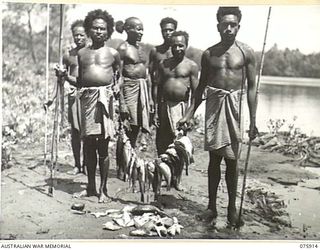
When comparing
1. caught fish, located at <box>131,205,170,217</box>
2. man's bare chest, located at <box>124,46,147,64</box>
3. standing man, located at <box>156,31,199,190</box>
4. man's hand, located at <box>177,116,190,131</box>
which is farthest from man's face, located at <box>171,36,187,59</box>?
caught fish, located at <box>131,205,170,217</box>

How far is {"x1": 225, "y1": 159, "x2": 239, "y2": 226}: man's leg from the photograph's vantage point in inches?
83.1

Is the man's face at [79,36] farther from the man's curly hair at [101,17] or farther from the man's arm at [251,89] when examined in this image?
the man's arm at [251,89]

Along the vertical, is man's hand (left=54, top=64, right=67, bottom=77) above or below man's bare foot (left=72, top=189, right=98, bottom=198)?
above

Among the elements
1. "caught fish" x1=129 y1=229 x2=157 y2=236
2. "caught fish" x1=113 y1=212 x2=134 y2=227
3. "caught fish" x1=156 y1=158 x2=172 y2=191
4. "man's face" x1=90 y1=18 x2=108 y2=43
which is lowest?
"caught fish" x1=129 y1=229 x2=157 y2=236

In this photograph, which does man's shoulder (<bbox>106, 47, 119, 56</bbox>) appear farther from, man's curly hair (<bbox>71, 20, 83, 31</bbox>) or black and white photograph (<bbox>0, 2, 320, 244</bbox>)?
man's curly hair (<bbox>71, 20, 83, 31</bbox>)

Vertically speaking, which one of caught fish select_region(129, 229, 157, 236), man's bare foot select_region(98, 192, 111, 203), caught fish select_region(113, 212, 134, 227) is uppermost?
man's bare foot select_region(98, 192, 111, 203)

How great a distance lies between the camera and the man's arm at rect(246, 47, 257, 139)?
6.84ft

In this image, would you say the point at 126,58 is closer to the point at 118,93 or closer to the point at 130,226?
the point at 118,93

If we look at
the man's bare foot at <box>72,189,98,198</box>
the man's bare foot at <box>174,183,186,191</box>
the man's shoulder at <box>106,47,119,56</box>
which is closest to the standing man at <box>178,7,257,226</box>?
the man's bare foot at <box>174,183,186,191</box>

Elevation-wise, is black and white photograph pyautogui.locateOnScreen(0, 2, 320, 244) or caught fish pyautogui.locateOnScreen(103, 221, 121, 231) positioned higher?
black and white photograph pyautogui.locateOnScreen(0, 2, 320, 244)

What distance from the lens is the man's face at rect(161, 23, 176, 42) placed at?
2.10 metres

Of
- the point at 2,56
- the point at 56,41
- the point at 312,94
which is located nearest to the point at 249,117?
the point at 312,94

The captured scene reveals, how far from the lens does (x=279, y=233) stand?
2.10 m

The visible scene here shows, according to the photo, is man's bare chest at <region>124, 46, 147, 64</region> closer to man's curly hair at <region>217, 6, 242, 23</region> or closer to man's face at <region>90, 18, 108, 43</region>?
man's face at <region>90, 18, 108, 43</region>
